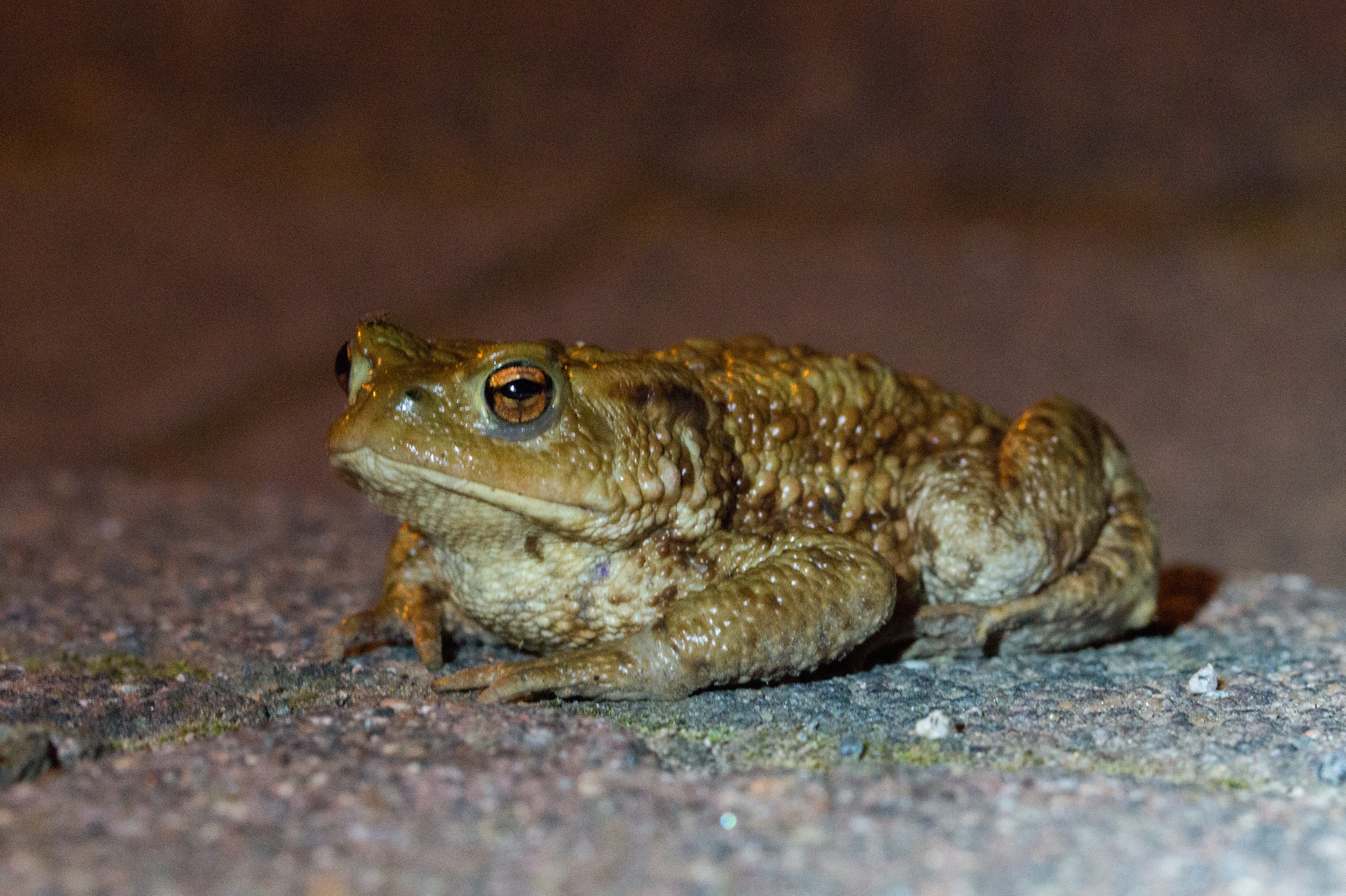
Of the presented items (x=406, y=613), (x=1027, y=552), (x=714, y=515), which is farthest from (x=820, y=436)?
(x=406, y=613)

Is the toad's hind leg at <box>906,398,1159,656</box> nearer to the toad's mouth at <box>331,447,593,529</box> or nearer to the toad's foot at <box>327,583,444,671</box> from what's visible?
the toad's mouth at <box>331,447,593,529</box>

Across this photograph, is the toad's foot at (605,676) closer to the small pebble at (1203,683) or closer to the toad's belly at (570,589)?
the toad's belly at (570,589)

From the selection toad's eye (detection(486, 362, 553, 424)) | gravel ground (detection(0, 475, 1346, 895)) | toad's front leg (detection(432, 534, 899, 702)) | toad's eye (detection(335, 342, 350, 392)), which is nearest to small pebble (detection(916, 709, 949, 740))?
gravel ground (detection(0, 475, 1346, 895))

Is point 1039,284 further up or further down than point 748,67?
further down

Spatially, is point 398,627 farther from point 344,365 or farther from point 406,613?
point 344,365

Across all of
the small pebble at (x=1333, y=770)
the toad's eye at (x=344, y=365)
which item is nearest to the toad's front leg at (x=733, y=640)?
the toad's eye at (x=344, y=365)

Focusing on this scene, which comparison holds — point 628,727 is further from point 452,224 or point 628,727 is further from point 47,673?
point 452,224

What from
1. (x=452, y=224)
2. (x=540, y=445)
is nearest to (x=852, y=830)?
(x=540, y=445)
